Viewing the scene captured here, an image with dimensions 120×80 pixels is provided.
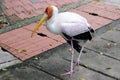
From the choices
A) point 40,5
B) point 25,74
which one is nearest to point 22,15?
point 40,5

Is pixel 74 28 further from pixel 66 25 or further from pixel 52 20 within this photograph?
pixel 52 20

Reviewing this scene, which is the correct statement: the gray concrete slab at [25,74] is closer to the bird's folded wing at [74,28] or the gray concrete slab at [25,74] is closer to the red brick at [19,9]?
the bird's folded wing at [74,28]

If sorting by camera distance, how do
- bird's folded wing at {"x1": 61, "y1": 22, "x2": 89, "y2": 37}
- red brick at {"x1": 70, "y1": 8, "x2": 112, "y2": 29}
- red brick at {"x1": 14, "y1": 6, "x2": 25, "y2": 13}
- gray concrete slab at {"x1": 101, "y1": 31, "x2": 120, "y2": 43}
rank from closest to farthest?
1. bird's folded wing at {"x1": 61, "y1": 22, "x2": 89, "y2": 37}
2. gray concrete slab at {"x1": 101, "y1": 31, "x2": 120, "y2": 43}
3. red brick at {"x1": 70, "y1": 8, "x2": 112, "y2": 29}
4. red brick at {"x1": 14, "y1": 6, "x2": 25, "y2": 13}

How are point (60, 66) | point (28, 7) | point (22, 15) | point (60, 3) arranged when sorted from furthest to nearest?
1. point (60, 3)
2. point (28, 7)
3. point (22, 15)
4. point (60, 66)

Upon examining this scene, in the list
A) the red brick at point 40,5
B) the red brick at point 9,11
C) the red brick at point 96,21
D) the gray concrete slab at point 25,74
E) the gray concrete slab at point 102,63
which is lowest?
the gray concrete slab at point 102,63

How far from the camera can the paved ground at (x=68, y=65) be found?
4699 mm

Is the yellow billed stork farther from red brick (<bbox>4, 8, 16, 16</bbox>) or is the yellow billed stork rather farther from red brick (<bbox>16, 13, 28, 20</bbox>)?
red brick (<bbox>4, 8, 16, 16</bbox>)

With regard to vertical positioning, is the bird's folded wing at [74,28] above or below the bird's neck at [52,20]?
below

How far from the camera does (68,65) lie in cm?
505

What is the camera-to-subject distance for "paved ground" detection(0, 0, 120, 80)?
15.4 ft

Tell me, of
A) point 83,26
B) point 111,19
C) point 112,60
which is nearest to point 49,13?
point 83,26

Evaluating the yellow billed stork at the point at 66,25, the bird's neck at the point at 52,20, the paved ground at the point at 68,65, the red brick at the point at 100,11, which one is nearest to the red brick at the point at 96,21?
the red brick at the point at 100,11

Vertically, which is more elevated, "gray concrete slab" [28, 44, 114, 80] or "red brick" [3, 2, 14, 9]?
"red brick" [3, 2, 14, 9]

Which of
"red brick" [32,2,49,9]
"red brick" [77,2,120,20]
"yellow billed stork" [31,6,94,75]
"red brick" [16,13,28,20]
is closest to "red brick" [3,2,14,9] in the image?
"red brick" [16,13,28,20]
